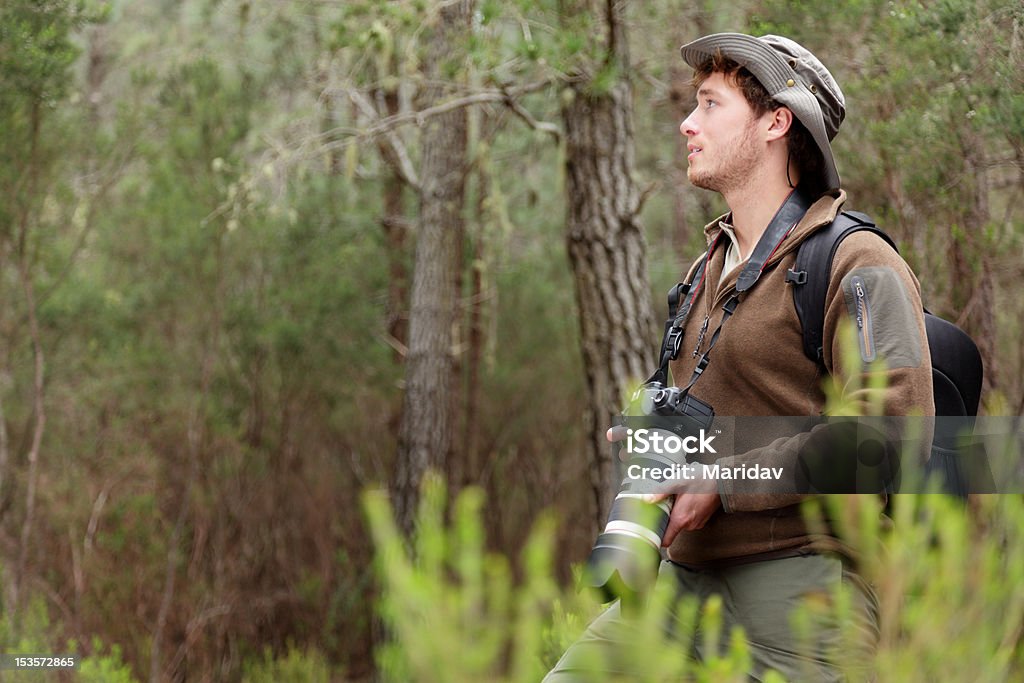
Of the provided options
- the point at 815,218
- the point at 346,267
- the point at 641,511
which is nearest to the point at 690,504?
the point at 641,511

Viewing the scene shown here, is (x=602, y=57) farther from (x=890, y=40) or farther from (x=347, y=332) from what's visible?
(x=347, y=332)

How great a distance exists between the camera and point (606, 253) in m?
5.05

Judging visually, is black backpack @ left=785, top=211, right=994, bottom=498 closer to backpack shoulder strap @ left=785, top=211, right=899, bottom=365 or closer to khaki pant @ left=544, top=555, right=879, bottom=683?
backpack shoulder strap @ left=785, top=211, right=899, bottom=365

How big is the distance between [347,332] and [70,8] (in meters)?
4.39

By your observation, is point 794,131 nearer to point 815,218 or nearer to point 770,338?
point 815,218

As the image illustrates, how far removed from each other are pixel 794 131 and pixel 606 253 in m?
2.93

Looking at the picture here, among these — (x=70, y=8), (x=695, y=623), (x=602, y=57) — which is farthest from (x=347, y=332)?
(x=695, y=623)

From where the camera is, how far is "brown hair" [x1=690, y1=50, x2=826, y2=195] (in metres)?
2.12

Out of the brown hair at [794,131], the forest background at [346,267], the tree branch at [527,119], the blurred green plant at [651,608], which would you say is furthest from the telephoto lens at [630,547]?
the tree branch at [527,119]

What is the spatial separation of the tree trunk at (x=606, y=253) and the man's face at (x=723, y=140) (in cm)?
285

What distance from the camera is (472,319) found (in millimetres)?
9773

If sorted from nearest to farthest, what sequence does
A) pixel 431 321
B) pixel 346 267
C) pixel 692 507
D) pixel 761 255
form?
pixel 692 507 < pixel 761 255 < pixel 431 321 < pixel 346 267

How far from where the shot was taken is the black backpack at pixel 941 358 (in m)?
1.92

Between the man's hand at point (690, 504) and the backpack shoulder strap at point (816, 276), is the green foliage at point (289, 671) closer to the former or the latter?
the man's hand at point (690, 504)
